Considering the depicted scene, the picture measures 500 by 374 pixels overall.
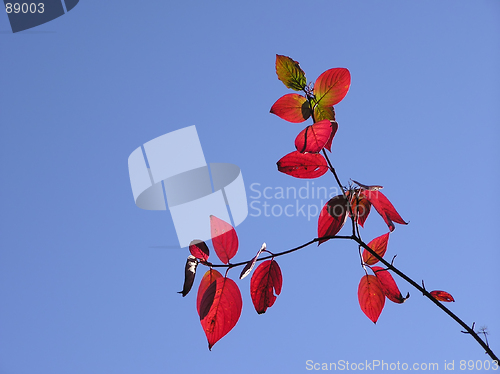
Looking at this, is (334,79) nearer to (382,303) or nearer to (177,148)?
(382,303)

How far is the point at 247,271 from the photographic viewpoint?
0.20 metres

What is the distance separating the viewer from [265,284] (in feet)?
0.83

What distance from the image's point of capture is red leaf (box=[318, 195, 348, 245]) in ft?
0.78

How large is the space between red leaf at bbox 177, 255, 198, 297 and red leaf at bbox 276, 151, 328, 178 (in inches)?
3.5

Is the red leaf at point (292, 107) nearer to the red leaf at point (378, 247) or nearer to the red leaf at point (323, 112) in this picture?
the red leaf at point (323, 112)

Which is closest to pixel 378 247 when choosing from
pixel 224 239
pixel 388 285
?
pixel 388 285

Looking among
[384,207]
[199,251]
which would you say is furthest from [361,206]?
[199,251]

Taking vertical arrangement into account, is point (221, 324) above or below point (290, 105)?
below

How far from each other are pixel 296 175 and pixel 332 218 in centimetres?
4

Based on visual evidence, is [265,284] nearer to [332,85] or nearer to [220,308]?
[220,308]

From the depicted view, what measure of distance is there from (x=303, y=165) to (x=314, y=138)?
0.03m

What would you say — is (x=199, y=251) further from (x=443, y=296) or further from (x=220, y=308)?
(x=443, y=296)

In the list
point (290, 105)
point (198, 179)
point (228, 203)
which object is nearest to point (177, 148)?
point (198, 179)

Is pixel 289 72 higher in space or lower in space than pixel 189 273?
higher
